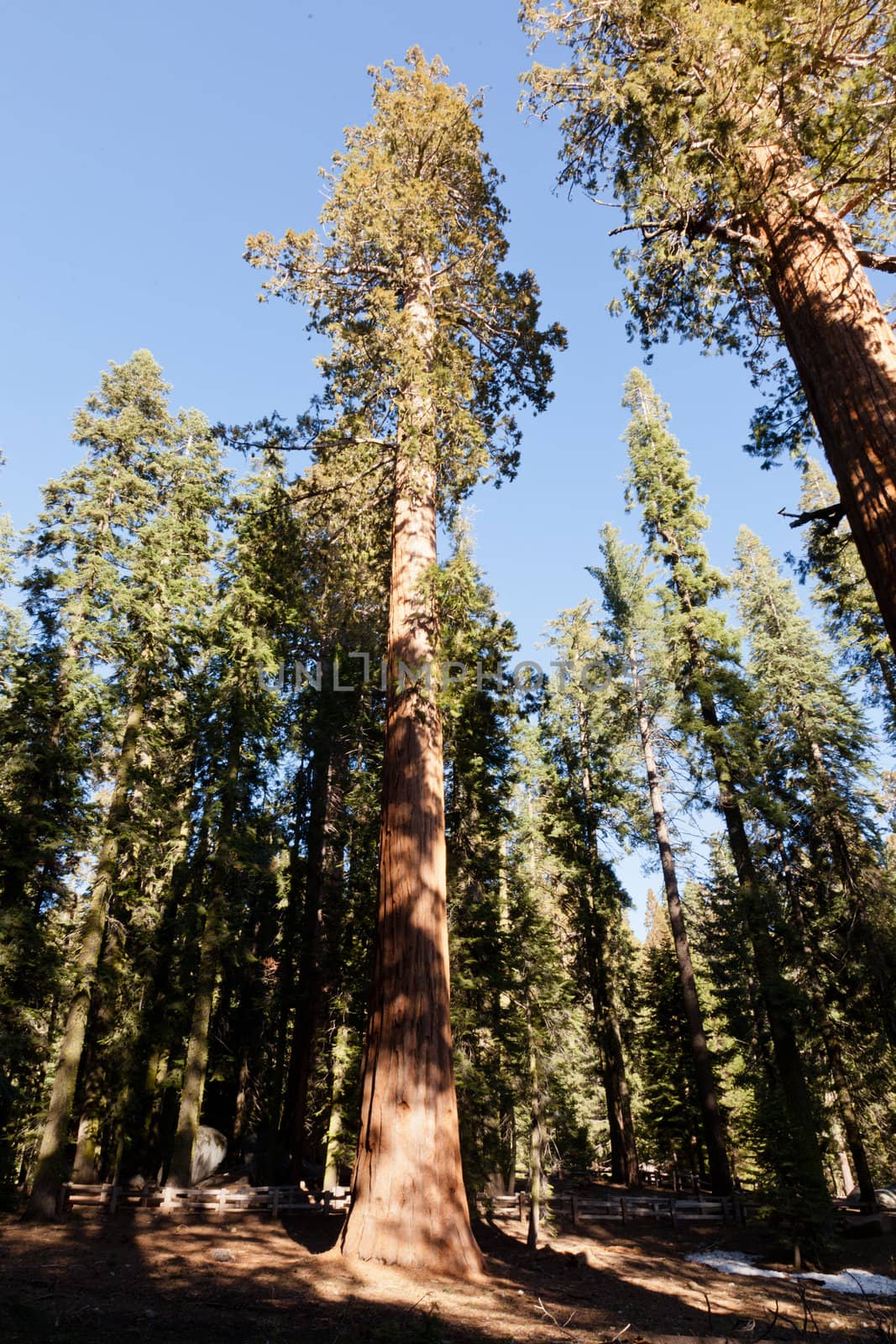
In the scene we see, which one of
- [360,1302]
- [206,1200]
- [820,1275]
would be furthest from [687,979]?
[360,1302]

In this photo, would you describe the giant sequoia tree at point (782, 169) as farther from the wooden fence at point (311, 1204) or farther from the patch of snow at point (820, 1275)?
the wooden fence at point (311, 1204)

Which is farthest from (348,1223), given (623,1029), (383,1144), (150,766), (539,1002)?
(623,1029)

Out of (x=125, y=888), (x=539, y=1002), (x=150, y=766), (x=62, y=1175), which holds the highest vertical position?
(x=150, y=766)

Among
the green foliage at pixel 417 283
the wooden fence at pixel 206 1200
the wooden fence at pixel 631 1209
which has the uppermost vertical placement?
the green foliage at pixel 417 283

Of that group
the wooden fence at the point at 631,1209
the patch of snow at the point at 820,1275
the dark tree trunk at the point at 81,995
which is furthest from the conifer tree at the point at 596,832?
the dark tree trunk at the point at 81,995

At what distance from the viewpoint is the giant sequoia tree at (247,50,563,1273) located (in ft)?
20.2

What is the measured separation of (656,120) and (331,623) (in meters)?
9.11

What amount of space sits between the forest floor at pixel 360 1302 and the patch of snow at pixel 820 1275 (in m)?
0.61

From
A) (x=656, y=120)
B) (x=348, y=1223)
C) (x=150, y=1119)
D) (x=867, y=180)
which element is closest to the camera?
(x=867, y=180)

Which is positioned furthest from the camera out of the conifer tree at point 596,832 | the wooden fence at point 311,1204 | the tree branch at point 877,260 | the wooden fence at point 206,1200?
the conifer tree at point 596,832

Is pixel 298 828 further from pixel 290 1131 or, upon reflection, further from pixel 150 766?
pixel 290 1131

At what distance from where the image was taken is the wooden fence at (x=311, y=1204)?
565 inches

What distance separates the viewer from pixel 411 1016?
6543 millimetres

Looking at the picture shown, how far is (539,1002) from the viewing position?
13.7 m
